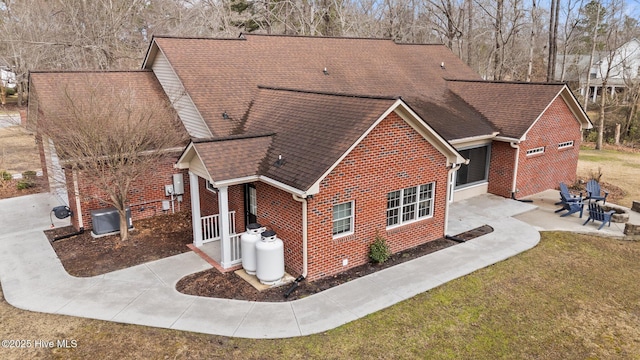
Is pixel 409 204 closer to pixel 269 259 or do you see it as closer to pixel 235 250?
pixel 269 259

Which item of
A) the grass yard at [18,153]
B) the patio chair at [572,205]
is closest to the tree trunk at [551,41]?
the patio chair at [572,205]

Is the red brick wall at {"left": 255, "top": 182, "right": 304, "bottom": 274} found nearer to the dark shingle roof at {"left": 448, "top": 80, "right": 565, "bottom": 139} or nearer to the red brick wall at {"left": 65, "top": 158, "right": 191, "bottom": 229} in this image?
the red brick wall at {"left": 65, "top": 158, "right": 191, "bottom": 229}

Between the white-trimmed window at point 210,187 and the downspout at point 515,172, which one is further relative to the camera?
the downspout at point 515,172

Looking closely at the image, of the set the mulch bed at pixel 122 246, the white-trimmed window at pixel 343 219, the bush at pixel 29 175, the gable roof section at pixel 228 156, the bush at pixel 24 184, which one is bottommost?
the mulch bed at pixel 122 246

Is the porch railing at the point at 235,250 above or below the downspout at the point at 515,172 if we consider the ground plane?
below

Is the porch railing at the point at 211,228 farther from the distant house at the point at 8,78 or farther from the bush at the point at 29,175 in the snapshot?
the distant house at the point at 8,78

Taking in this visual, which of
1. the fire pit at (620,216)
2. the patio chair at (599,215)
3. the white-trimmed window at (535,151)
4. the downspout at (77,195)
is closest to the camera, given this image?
the downspout at (77,195)

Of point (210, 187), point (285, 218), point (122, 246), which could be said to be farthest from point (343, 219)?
point (122, 246)
